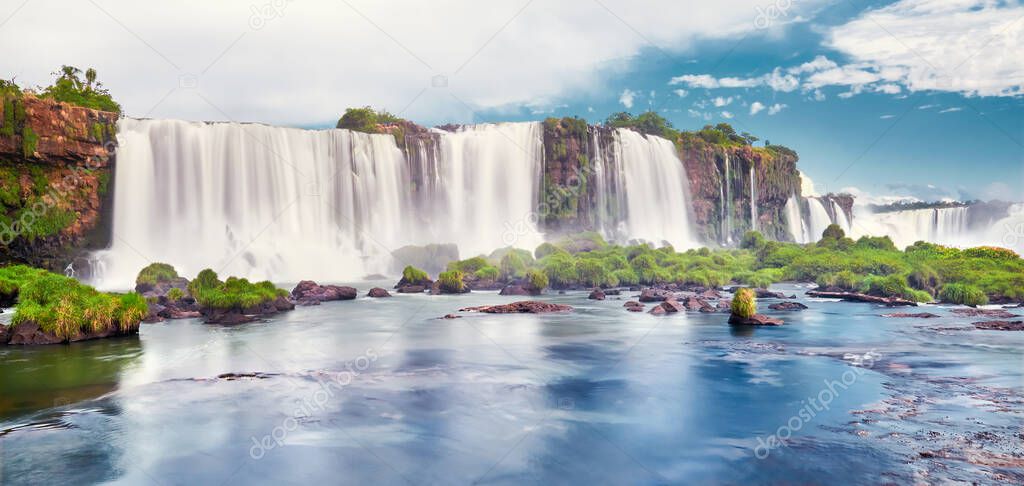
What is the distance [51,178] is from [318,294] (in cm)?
2494

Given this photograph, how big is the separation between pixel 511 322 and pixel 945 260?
27408 millimetres

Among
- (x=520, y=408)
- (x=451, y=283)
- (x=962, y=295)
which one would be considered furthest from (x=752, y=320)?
(x=451, y=283)

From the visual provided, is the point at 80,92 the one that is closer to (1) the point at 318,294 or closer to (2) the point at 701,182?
(1) the point at 318,294

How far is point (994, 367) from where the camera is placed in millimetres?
14781

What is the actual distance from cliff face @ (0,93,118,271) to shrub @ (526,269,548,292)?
100.0 feet

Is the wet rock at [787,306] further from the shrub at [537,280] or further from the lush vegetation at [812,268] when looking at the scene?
the shrub at [537,280]

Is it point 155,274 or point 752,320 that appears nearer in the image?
point 752,320

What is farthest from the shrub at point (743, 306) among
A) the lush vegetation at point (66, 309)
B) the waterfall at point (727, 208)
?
the waterfall at point (727, 208)

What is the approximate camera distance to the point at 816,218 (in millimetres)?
94438

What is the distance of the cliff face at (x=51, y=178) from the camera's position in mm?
42125

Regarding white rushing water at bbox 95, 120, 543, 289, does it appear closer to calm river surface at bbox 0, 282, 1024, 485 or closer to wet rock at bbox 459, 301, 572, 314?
wet rock at bbox 459, 301, 572, 314

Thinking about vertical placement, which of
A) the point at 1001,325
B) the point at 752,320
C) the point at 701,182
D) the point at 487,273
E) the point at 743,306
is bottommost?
the point at 1001,325

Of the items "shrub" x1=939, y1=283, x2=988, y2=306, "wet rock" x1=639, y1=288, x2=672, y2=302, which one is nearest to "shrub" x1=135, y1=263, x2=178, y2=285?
"wet rock" x1=639, y1=288, x2=672, y2=302

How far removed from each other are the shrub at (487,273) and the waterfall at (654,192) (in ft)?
97.8
